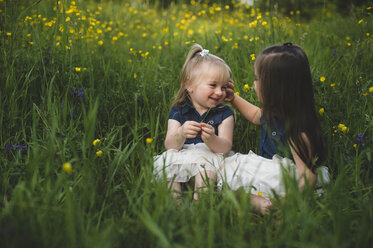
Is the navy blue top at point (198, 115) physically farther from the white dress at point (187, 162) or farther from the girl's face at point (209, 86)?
the white dress at point (187, 162)

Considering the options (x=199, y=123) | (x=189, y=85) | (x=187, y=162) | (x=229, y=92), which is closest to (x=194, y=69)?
(x=189, y=85)

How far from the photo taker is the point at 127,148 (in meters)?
1.96

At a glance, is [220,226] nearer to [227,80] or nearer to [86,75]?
[227,80]

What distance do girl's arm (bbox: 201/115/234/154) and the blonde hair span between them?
302 mm

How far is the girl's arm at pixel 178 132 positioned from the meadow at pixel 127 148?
152 millimetres

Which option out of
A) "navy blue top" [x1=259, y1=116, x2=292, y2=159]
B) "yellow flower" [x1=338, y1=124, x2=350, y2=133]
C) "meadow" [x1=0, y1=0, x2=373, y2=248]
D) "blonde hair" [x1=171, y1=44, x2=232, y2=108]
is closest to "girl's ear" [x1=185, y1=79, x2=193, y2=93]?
"blonde hair" [x1=171, y1=44, x2=232, y2=108]

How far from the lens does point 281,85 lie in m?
1.78

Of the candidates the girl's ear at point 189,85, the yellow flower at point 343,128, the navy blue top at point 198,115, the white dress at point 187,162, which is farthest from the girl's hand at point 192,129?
the yellow flower at point 343,128

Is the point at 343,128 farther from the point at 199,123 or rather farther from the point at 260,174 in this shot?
the point at 199,123

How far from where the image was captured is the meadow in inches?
48.6

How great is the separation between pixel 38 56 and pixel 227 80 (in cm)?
155

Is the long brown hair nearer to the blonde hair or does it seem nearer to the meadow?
the meadow

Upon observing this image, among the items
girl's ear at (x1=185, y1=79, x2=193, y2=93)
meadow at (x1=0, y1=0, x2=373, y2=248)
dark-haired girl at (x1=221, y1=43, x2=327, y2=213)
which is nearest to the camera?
meadow at (x1=0, y1=0, x2=373, y2=248)

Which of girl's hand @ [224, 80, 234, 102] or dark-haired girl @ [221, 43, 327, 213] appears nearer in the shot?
dark-haired girl @ [221, 43, 327, 213]
